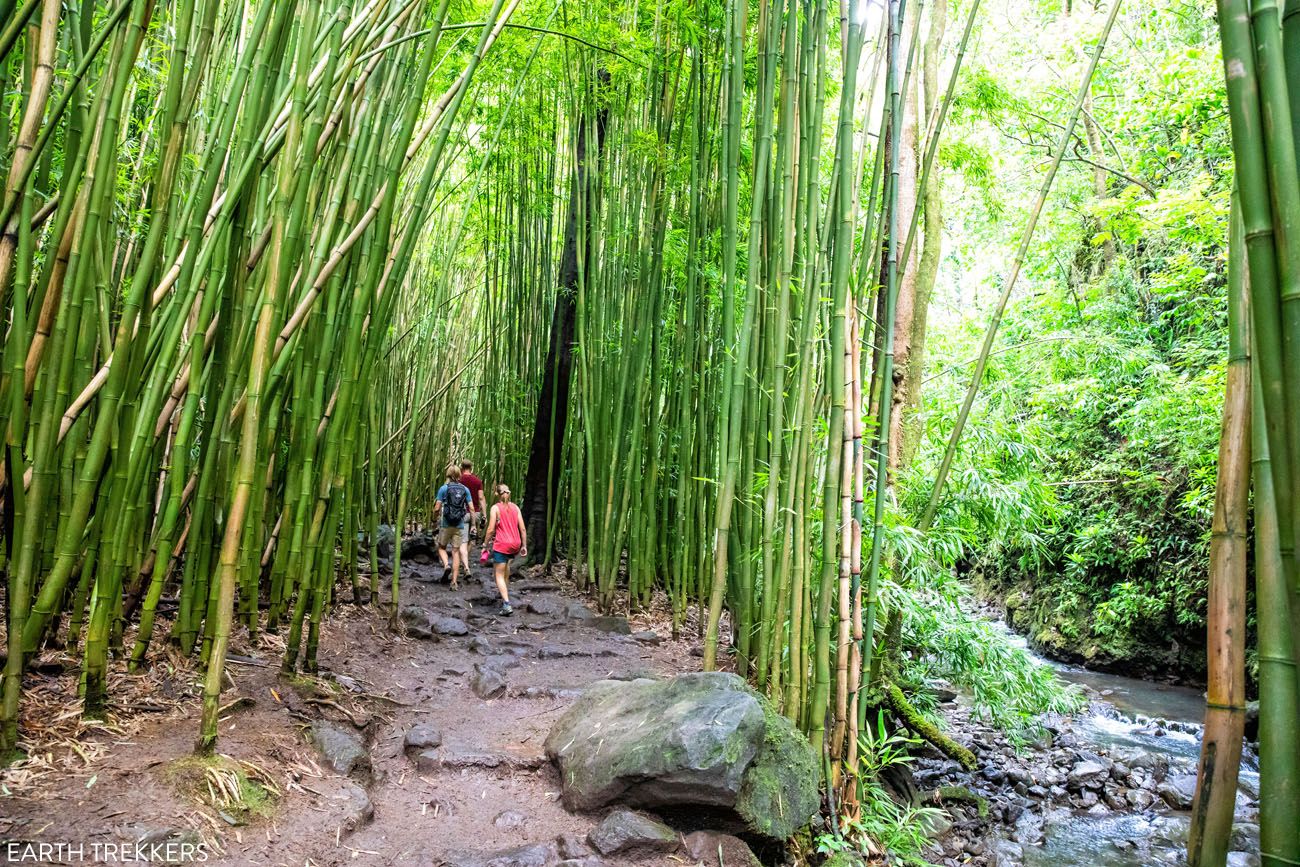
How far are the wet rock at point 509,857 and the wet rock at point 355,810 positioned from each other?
205mm

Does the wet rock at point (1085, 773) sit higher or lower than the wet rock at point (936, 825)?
lower

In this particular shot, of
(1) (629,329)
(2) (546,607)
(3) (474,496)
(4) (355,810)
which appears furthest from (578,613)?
(4) (355,810)

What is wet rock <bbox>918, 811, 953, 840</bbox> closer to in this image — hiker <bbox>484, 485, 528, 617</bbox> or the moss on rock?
the moss on rock

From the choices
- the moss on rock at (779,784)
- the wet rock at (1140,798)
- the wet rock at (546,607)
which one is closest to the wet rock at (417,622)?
the wet rock at (546,607)

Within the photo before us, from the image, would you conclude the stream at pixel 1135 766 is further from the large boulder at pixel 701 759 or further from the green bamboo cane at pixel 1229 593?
the green bamboo cane at pixel 1229 593

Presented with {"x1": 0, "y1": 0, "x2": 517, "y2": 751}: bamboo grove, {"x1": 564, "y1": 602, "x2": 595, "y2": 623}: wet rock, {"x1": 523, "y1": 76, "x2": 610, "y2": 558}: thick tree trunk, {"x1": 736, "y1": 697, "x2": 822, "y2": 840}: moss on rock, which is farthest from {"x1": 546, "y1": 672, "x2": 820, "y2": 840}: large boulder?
{"x1": 523, "y1": 76, "x2": 610, "y2": 558}: thick tree trunk

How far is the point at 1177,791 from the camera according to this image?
3.48 meters

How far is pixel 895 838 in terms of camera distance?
83.0 inches

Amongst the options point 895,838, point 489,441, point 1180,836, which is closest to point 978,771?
point 1180,836

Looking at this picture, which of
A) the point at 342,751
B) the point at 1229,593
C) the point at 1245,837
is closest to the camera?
the point at 1229,593

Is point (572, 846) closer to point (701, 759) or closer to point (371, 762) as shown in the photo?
point (701, 759)

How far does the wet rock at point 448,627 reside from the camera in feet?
11.6

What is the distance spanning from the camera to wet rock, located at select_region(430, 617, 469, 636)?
11.6 ft

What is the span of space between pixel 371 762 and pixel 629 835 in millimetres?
705
